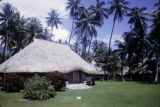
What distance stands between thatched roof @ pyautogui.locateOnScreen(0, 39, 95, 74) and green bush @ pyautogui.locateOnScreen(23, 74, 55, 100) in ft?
25.6

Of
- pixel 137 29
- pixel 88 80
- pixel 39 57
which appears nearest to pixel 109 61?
pixel 137 29

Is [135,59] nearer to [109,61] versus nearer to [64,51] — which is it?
[109,61]

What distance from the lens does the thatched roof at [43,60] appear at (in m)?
26.9

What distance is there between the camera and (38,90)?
18.2 metres

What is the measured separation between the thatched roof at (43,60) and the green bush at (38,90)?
779cm

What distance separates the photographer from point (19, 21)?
162 feet

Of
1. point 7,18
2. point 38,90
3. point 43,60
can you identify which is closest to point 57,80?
point 43,60

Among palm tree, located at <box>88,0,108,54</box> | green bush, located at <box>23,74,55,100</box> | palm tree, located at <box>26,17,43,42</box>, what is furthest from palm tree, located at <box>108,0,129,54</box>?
green bush, located at <box>23,74,55,100</box>

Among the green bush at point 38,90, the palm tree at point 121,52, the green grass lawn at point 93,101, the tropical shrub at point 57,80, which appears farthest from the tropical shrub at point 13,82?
the palm tree at point 121,52

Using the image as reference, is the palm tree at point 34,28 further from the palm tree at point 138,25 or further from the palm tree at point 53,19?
the palm tree at point 138,25

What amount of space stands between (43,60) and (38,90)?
34.7 ft

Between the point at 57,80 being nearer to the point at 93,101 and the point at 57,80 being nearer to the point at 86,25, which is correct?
the point at 93,101

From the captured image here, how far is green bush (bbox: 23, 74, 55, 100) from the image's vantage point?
17844 mm

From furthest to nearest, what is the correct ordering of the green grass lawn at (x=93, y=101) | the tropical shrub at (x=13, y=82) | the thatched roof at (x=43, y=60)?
the thatched roof at (x=43, y=60), the tropical shrub at (x=13, y=82), the green grass lawn at (x=93, y=101)
